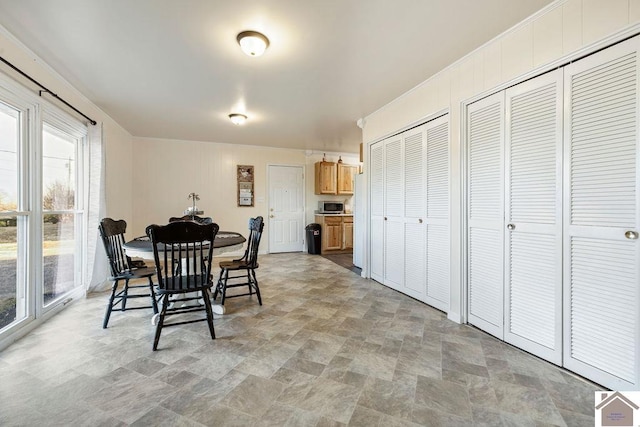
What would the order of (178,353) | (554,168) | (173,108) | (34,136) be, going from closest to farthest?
(554,168), (178,353), (34,136), (173,108)

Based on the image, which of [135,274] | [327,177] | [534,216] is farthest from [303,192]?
[534,216]

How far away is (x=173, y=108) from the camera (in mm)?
3791

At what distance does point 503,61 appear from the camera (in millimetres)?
2193

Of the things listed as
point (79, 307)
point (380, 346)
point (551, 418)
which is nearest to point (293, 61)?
point (380, 346)

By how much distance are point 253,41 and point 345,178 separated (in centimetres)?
467

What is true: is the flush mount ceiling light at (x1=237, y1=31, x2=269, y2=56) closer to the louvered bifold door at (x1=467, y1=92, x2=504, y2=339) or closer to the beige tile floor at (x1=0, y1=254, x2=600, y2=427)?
the louvered bifold door at (x1=467, y1=92, x2=504, y2=339)

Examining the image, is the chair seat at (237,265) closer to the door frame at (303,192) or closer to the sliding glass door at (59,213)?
the sliding glass door at (59,213)

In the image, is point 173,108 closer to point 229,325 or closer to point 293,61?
point 293,61

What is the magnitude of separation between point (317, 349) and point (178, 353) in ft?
3.45

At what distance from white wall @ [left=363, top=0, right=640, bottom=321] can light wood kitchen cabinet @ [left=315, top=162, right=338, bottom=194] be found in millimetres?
3067

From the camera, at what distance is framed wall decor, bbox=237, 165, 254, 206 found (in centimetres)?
603

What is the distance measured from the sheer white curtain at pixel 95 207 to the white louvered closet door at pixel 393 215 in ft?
12.3

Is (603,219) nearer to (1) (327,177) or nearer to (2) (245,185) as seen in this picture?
Answer: (1) (327,177)

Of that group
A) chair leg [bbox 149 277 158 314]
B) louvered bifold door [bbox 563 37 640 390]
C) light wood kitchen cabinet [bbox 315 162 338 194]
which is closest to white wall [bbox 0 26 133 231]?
chair leg [bbox 149 277 158 314]
